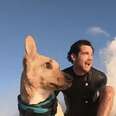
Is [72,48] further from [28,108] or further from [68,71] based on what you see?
[28,108]

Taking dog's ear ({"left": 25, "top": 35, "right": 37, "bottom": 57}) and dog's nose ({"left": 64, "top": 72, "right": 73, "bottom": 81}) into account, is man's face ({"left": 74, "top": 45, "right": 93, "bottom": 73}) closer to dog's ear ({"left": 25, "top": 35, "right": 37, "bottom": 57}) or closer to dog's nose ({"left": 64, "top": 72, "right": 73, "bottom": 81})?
dog's nose ({"left": 64, "top": 72, "right": 73, "bottom": 81})

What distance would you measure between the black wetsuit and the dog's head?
25 cm

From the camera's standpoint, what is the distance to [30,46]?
715 inches

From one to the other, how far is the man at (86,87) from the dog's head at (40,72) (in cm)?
27

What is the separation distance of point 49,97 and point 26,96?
38 centimetres

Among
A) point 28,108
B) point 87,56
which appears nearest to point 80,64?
point 87,56

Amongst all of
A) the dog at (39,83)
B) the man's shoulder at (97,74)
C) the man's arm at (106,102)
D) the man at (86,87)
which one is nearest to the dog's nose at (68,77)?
the dog at (39,83)

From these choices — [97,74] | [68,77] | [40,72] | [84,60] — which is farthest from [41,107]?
[97,74]

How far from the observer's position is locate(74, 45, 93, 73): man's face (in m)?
18.3

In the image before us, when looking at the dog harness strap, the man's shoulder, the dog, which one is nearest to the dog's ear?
the dog

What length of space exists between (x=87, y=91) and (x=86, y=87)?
0.23ft

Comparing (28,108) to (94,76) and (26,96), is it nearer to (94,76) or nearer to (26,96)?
(26,96)

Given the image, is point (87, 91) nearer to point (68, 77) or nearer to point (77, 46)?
point (68, 77)

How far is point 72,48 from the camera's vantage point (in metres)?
18.7
